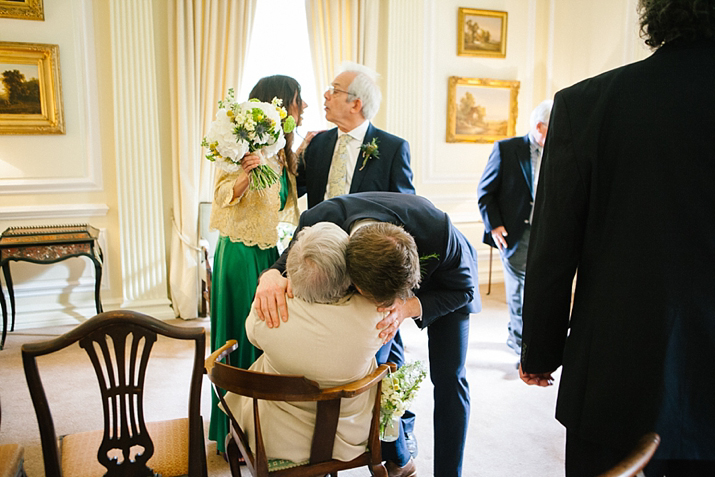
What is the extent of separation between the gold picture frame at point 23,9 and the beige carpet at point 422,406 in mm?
2594

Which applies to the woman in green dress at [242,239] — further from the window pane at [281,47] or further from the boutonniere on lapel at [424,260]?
the window pane at [281,47]

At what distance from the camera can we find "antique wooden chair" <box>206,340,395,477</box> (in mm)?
1652

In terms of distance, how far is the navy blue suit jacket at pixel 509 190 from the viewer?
4.09 m

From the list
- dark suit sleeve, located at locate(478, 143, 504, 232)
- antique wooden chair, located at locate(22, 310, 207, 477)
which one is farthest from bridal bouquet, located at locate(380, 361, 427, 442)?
dark suit sleeve, located at locate(478, 143, 504, 232)

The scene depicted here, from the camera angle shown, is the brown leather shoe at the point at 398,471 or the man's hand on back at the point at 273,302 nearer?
the man's hand on back at the point at 273,302

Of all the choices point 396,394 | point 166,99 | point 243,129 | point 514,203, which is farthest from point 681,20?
point 166,99

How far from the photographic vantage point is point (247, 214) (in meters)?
2.69

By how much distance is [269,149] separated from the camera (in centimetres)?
259

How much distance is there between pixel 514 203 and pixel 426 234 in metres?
2.35

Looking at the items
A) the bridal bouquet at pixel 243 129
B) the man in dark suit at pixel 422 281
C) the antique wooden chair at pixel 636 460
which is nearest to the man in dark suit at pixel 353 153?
the bridal bouquet at pixel 243 129

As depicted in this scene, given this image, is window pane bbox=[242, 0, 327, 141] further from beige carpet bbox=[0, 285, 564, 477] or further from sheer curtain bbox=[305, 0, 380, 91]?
beige carpet bbox=[0, 285, 564, 477]

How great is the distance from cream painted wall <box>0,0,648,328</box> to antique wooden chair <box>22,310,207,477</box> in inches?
134

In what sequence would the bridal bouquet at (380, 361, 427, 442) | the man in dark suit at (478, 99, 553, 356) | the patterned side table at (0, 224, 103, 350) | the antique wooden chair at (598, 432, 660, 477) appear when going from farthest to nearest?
the patterned side table at (0, 224, 103, 350), the man in dark suit at (478, 99, 553, 356), the bridal bouquet at (380, 361, 427, 442), the antique wooden chair at (598, 432, 660, 477)

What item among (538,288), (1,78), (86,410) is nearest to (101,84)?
(1,78)
